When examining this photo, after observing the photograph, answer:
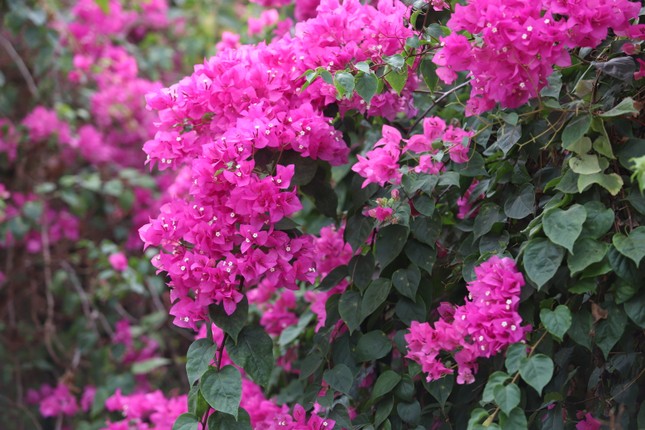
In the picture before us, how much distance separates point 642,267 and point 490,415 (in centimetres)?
36

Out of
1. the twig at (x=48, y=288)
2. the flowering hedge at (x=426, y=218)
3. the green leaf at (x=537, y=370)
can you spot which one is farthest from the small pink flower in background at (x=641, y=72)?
the twig at (x=48, y=288)

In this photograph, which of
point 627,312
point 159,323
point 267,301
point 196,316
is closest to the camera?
point 627,312

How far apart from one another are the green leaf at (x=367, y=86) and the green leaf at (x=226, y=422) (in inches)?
26.2

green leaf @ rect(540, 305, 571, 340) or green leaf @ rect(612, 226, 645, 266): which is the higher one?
green leaf @ rect(612, 226, 645, 266)

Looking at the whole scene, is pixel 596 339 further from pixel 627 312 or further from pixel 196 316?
pixel 196 316

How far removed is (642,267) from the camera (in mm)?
1283

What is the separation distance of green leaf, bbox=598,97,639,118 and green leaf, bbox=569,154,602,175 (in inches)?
3.0

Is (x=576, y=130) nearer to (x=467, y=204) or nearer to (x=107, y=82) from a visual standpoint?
(x=467, y=204)

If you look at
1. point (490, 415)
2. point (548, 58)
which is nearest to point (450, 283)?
point (490, 415)

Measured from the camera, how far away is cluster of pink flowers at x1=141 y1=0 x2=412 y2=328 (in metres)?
1.48

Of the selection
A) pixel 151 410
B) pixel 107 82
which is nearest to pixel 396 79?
pixel 151 410

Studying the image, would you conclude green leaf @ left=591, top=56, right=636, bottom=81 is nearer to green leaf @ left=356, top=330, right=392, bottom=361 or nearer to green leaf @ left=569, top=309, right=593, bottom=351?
green leaf @ left=569, top=309, right=593, bottom=351

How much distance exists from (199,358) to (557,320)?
68cm

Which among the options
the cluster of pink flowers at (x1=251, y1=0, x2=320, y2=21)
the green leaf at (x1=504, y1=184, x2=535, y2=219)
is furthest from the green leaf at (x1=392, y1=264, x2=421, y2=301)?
the cluster of pink flowers at (x1=251, y1=0, x2=320, y2=21)
